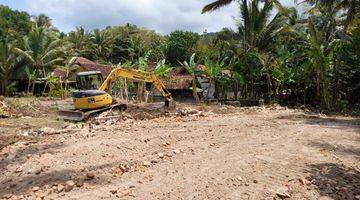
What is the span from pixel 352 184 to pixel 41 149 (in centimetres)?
651

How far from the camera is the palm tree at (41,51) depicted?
1387 inches

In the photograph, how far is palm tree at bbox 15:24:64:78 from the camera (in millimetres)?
35219

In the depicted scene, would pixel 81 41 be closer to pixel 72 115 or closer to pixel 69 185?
pixel 72 115

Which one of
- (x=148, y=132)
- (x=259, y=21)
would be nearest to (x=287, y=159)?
(x=148, y=132)

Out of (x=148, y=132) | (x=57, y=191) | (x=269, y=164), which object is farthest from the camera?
(x=148, y=132)

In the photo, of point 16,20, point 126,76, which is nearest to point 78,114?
point 126,76

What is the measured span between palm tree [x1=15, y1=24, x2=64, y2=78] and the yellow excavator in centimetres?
1770

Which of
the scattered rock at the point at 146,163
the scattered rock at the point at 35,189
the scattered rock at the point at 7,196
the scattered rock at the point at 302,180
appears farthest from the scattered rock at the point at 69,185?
the scattered rock at the point at 302,180

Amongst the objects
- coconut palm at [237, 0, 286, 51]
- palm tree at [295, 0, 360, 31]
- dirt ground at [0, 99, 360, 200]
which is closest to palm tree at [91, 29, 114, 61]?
coconut palm at [237, 0, 286, 51]

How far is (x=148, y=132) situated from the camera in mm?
11977

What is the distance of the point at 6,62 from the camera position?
113 feet

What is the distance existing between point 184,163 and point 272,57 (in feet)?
58.6

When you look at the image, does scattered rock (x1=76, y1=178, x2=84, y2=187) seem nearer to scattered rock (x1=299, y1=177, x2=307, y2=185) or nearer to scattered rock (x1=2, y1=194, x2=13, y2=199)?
scattered rock (x1=2, y1=194, x2=13, y2=199)

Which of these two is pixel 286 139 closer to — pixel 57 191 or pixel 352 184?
pixel 352 184
